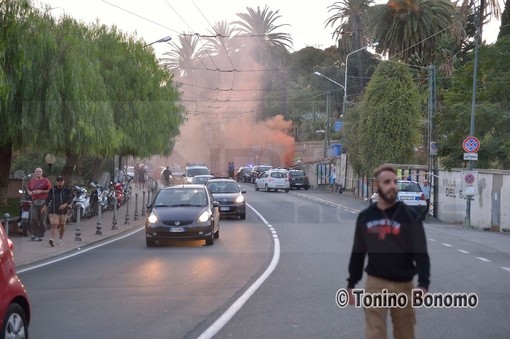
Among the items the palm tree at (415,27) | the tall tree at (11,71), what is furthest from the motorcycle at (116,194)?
the palm tree at (415,27)

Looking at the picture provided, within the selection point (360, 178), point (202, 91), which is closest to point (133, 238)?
point (360, 178)

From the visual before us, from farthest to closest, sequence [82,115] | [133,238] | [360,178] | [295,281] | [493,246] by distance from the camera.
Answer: [360,178] → [82,115] → [133,238] → [493,246] → [295,281]

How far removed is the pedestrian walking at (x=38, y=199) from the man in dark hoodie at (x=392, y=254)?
49.9ft

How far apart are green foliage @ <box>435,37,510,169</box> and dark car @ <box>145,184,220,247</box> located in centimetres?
1984

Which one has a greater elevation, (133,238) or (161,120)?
(161,120)

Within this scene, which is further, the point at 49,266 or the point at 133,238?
the point at 133,238

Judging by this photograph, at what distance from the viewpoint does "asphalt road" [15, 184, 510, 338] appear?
9.01m

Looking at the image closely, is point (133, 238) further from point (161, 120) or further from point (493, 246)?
point (161, 120)

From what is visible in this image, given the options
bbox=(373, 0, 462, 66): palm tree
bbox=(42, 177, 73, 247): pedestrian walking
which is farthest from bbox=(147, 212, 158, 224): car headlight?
bbox=(373, 0, 462, 66): palm tree

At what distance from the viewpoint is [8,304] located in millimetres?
6965

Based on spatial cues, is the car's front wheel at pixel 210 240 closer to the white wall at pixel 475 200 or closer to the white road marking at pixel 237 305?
the white road marking at pixel 237 305

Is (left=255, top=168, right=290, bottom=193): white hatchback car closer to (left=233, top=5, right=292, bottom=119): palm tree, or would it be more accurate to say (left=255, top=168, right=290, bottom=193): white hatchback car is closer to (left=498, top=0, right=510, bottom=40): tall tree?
(left=498, top=0, right=510, bottom=40): tall tree

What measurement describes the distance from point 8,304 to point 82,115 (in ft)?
58.0

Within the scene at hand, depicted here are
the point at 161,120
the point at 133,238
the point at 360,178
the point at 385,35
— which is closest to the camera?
the point at 133,238
